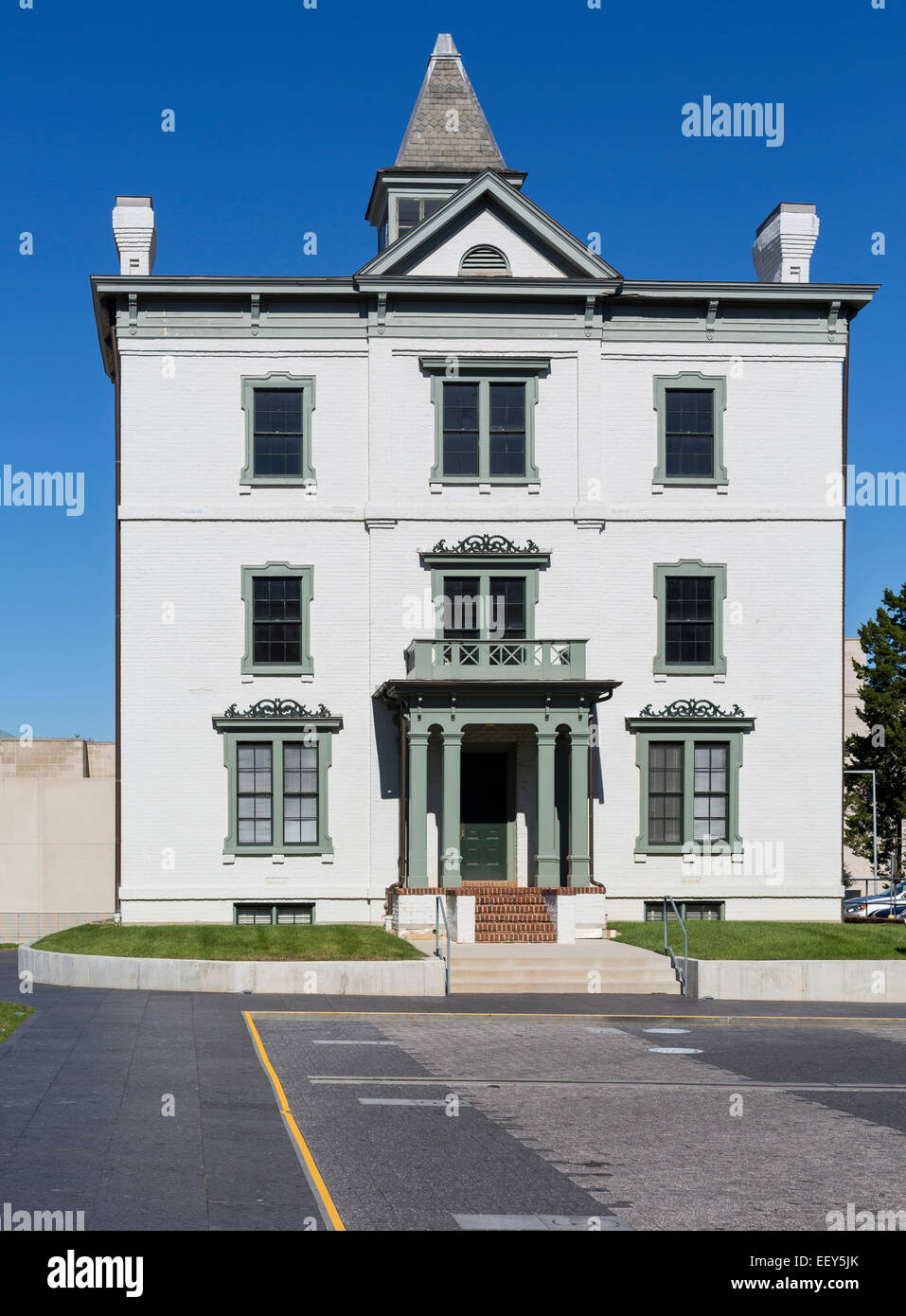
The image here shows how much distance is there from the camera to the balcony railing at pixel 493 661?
1236 inches

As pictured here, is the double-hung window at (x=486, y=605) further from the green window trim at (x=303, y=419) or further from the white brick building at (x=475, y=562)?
the green window trim at (x=303, y=419)

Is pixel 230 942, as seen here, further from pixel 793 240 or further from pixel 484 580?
pixel 793 240

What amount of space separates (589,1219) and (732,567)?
25242 millimetres

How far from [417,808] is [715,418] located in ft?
36.5

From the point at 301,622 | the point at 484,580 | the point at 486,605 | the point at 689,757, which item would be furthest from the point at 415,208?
the point at 689,757

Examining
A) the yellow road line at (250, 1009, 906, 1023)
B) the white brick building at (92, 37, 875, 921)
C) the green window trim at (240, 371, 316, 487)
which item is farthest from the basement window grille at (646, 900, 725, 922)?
the green window trim at (240, 371, 316, 487)

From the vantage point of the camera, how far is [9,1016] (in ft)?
66.8

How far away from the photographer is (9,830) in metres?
39.1

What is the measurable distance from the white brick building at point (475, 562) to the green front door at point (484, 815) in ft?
0.21

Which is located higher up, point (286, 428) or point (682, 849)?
point (286, 428)

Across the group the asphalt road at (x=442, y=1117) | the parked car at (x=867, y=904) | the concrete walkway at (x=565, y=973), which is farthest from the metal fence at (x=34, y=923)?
the parked car at (x=867, y=904)

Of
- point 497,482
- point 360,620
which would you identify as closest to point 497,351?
point 497,482
